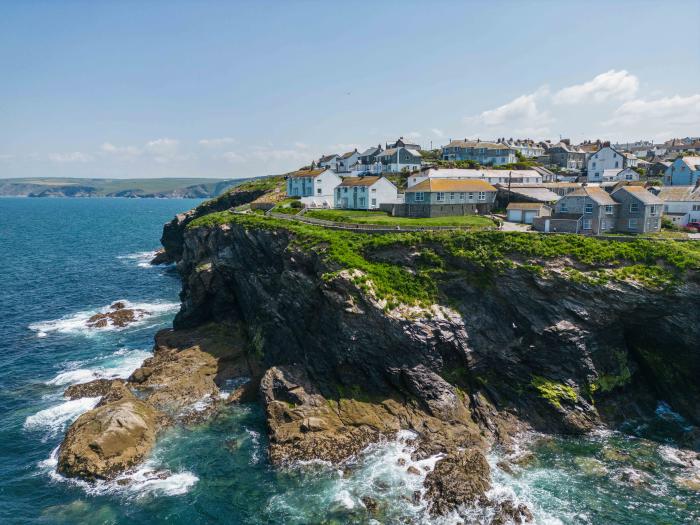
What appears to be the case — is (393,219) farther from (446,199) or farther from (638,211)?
(638,211)

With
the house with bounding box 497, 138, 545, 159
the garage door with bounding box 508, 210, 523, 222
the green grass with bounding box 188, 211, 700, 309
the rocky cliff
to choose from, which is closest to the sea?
the rocky cliff

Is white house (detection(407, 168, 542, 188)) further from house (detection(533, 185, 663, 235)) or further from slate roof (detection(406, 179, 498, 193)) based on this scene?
house (detection(533, 185, 663, 235))

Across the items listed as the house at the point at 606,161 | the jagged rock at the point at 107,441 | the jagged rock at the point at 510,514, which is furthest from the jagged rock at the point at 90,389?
the house at the point at 606,161

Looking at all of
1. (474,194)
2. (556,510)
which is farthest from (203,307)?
(556,510)

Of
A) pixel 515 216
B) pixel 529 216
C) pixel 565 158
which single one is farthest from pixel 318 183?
pixel 565 158

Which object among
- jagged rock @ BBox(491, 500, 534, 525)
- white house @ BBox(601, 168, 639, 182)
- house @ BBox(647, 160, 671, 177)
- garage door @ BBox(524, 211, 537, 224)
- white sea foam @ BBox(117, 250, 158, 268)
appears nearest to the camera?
jagged rock @ BBox(491, 500, 534, 525)

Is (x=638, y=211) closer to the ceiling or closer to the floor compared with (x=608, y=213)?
closer to the ceiling

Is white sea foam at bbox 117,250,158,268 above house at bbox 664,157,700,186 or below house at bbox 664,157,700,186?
below
